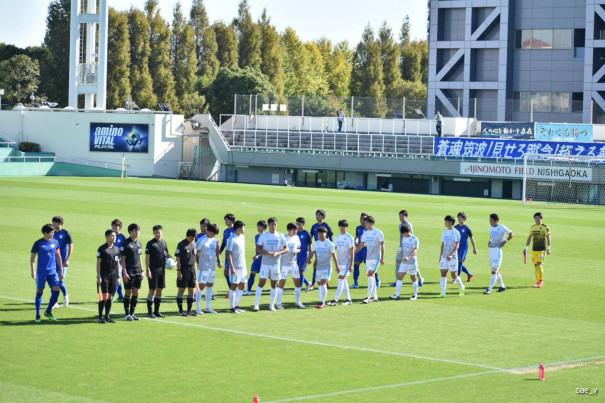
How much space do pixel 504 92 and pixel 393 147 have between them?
18.0 meters

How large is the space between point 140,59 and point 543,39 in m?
45.9

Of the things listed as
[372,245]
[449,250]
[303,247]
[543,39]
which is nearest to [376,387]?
[372,245]

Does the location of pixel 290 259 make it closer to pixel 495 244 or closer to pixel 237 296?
pixel 237 296

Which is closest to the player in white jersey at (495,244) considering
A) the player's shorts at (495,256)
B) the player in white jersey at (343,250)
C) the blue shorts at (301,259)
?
the player's shorts at (495,256)

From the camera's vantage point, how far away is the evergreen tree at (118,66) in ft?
329

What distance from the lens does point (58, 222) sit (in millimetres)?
18844

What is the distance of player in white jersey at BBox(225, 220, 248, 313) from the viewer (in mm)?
19375

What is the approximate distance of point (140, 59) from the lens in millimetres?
104688

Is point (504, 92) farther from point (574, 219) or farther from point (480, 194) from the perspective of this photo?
point (574, 219)

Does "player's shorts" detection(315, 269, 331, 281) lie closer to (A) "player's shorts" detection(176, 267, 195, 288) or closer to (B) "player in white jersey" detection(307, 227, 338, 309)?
(B) "player in white jersey" detection(307, 227, 338, 309)

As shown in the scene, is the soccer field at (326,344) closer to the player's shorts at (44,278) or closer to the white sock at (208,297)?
the white sock at (208,297)

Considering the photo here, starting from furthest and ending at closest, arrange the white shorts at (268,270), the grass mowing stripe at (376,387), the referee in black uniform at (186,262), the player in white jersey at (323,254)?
the player in white jersey at (323,254), the white shorts at (268,270), the referee in black uniform at (186,262), the grass mowing stripe at (376,387)

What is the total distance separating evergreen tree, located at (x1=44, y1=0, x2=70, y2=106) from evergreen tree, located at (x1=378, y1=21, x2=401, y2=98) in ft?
142

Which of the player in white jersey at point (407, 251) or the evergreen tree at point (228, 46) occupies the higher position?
the evergreen tree at point (228, 46)
